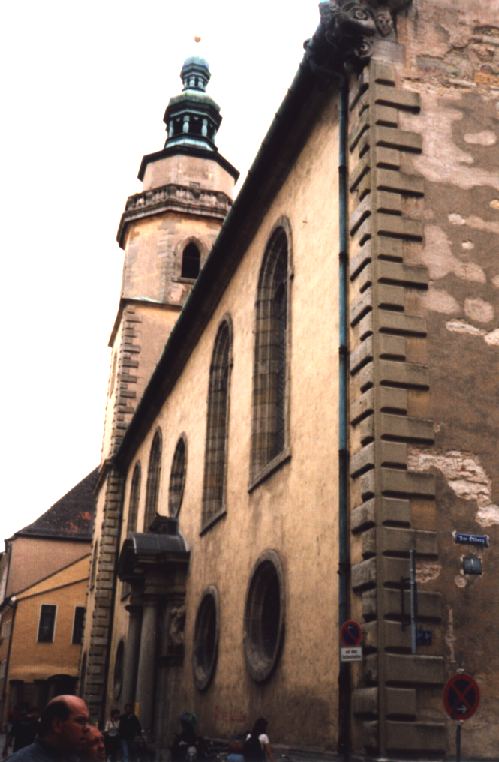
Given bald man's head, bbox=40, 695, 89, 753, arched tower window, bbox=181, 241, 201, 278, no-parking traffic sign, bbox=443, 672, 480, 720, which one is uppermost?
arched tower window, bbox=181, 241, 201, 278

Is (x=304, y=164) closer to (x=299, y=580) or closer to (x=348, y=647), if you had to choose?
(x=299, y=580)

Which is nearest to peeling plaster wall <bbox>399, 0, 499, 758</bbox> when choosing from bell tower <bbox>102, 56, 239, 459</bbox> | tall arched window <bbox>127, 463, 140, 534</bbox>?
tall arched window <bbox>127, 463, 140, 534</bbox>

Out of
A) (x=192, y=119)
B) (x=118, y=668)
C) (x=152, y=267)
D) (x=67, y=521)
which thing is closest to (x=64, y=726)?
(x=118, y=668)

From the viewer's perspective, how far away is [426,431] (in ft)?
33.8

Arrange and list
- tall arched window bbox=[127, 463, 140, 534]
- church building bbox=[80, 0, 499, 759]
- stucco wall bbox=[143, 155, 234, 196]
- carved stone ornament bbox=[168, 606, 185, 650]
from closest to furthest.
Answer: church building bbox=[80, 0, 499, 759], carved stone ornament bbox=[168, 606, 185, 650], tall arched window bbox=[127, 463, 140, 534], stucco wall bbox=[143, 155, 234, 196]

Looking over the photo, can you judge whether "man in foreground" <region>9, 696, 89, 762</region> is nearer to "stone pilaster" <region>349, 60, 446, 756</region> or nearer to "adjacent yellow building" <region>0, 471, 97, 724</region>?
"stone pilaster" <region>349, 60, 446, 756</region>

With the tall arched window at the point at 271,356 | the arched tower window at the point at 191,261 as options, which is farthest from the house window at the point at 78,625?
the tall arched window at the point at 271,356

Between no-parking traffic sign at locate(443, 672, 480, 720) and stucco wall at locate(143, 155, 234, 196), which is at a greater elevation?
stucco wall at locate(143, 155, 234, 196)

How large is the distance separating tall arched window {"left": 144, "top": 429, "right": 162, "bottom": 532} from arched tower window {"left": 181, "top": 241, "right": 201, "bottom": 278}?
1055 centimetres

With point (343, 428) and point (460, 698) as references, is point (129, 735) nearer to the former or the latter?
point (343, 428)

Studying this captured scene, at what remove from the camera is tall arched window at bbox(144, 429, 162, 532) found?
24.5 m

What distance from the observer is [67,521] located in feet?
152

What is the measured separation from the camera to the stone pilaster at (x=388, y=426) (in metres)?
9.20

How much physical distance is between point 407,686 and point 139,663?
38.9 feet
